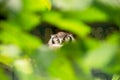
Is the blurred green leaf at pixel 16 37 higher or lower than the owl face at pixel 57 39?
lower

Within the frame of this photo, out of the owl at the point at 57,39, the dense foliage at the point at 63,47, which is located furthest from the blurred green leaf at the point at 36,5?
the owl at the point at 57,39

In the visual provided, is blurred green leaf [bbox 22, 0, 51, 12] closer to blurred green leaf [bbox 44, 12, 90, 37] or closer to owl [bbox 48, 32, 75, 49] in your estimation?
blurred green leaf [bbox 44, 12, 90, 37]

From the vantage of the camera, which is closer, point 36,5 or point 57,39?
point 36,5

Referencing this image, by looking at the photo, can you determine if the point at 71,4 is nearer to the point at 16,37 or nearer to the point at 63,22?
the point at 63,22

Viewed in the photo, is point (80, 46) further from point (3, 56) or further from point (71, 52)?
point (3, 56)

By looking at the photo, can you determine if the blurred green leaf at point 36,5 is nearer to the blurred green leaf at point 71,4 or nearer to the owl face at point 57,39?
the blurred green leaf at point 71,4

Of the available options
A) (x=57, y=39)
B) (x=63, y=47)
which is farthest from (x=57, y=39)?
(x=63, y=47)

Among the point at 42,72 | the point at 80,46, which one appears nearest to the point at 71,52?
the point at 80,46

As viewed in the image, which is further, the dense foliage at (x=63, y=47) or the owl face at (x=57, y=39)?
the owl face at (x=57, y=39)

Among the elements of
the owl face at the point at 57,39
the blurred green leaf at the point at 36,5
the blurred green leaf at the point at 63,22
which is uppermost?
the owl face at the point at 57,39
